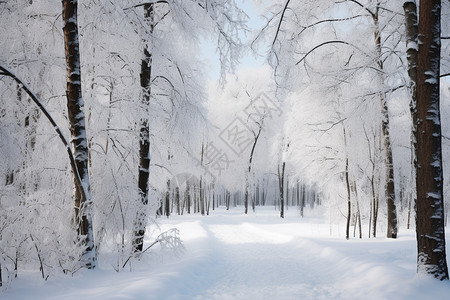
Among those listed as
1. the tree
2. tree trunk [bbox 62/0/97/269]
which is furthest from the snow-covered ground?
the tree

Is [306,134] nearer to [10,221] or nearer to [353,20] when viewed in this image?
[353,20]

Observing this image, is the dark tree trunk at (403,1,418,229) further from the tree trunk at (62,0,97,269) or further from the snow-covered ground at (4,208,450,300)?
the tree trunk at (62,0,97,269)

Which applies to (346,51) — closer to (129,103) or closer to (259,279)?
(129,103)

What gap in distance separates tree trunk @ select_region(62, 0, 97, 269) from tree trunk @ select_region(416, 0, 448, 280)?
18.2 feet

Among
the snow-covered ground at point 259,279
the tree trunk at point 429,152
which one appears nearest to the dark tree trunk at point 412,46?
the tree trunk at point 429,152

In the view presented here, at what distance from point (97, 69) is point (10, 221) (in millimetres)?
3686

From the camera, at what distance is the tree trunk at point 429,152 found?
4.88 meters

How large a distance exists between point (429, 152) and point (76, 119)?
5.87 metres

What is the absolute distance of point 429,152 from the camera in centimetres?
490

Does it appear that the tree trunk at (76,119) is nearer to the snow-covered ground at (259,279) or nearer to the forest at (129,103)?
the forest at (129,103)

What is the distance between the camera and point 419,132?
16.5ft

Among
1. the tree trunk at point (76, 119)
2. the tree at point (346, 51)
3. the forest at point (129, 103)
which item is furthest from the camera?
the tree at point (346, 51)

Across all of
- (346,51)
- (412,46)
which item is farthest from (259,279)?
(346,51)

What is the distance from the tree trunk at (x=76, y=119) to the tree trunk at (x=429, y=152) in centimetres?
554
